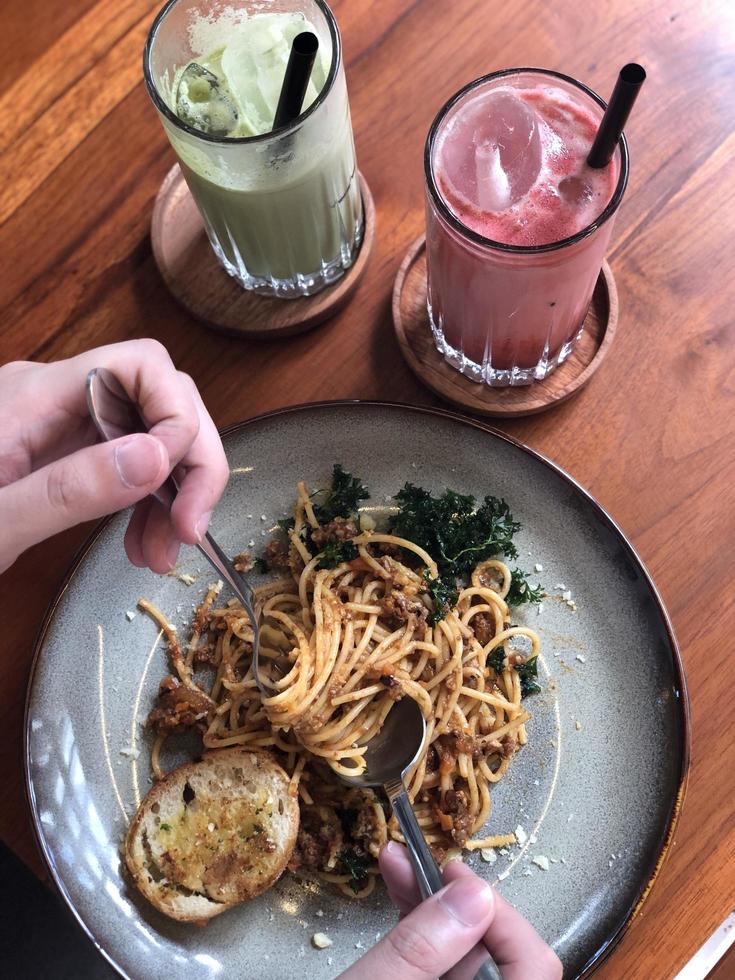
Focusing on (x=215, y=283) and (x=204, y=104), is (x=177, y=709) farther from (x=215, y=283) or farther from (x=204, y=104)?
(x=204, y=104)

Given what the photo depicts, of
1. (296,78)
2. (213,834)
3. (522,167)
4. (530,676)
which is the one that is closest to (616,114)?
(522,167)

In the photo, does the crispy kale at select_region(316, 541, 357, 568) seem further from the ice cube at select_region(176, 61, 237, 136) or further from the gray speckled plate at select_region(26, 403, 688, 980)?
the ice cube at select_region(176, 61, 237, 136)

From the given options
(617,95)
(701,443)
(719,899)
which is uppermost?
(617,95)

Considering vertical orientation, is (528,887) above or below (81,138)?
below

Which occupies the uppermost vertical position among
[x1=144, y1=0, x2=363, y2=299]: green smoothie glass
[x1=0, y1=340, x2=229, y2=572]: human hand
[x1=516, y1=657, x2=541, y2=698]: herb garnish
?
[x1=144, y1=0, x2=363, y2=299]: green smoothie glass

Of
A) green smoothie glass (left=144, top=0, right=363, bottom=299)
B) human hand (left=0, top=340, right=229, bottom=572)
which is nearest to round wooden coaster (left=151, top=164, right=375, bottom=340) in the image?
green smoothie glass (left=144, top=0, right=363, bottom=299)

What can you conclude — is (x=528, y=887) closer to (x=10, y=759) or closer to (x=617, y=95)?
(x=10, y=759)

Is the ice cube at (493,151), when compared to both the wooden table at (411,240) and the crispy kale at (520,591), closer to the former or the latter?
the wooden table at (411,240)

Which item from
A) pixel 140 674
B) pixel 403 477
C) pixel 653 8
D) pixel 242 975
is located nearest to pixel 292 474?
pixel 403 477
